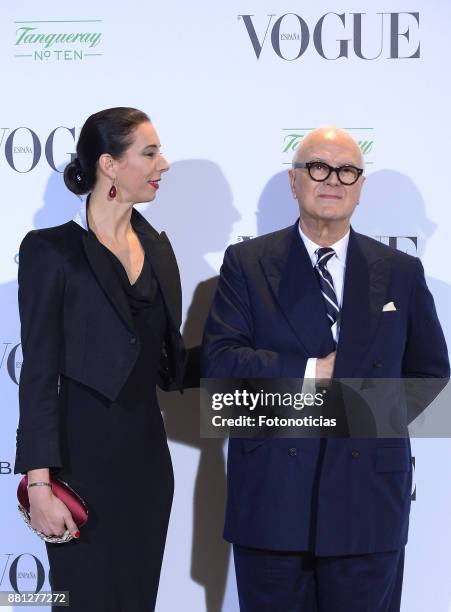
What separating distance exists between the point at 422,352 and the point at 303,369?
1.41 feet

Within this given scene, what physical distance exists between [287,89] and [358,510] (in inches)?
58.2

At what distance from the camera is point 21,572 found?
3463 mm

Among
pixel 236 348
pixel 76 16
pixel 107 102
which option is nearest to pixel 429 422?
pixel 236 348

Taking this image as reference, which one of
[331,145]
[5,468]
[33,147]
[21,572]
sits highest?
[33,147]

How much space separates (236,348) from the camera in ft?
8.59

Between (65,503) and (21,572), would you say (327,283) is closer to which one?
(65,503)

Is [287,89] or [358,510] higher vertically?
[287,89]

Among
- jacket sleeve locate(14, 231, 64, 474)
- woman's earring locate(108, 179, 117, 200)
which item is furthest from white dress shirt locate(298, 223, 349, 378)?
jacket sleeve locate(14, 231, 64, 474)

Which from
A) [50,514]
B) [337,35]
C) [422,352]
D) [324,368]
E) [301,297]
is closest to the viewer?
[50,514]

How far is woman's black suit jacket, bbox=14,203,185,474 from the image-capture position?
2.48m

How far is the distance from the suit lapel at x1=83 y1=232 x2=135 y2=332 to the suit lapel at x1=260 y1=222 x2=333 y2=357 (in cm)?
41

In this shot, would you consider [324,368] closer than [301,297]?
Yes

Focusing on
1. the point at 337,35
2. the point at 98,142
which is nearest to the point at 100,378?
the point at 98,142

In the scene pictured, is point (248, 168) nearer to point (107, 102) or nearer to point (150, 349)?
point (107, 102)
